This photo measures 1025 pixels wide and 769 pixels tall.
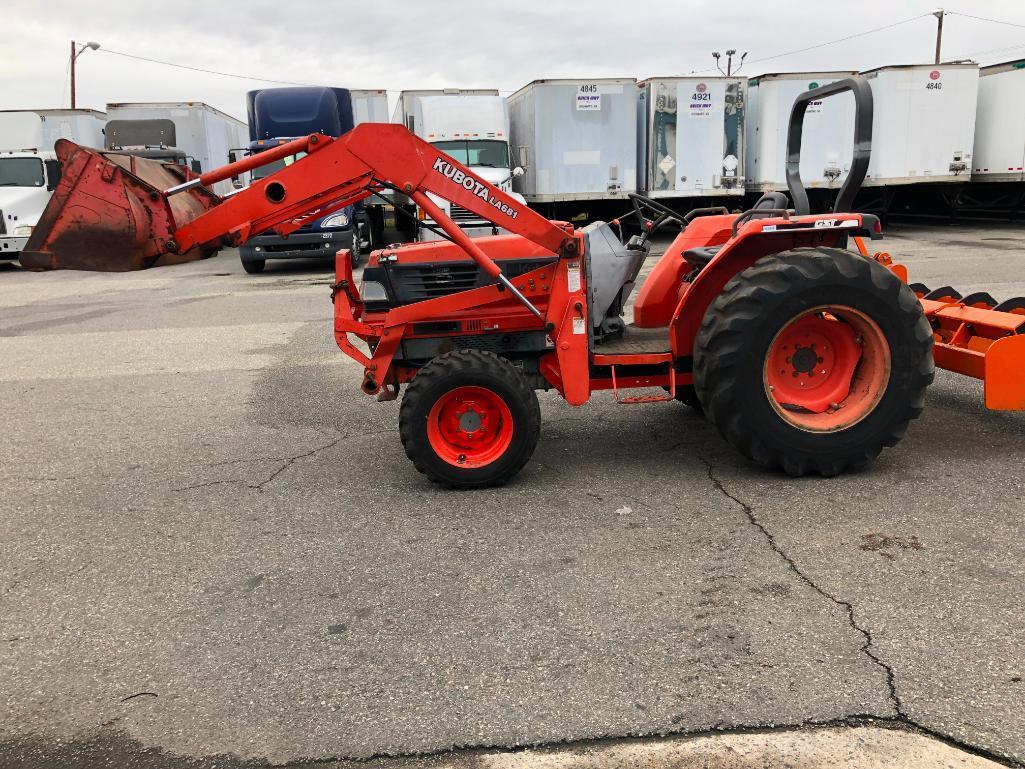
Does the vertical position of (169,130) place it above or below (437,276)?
above

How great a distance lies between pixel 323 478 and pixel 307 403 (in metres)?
1.85

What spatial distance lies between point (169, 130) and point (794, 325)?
2080 cm

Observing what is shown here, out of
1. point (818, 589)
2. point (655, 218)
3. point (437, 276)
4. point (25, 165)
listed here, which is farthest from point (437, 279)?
point (25, 165)

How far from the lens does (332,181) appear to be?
437 cm

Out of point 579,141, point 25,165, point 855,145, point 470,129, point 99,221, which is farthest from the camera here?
point 579,141

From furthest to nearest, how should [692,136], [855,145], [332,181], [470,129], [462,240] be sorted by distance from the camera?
[692,136]
[470,129]
[855,145]
[462,240]
[332,181]

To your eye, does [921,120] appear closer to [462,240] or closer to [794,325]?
[794,325]

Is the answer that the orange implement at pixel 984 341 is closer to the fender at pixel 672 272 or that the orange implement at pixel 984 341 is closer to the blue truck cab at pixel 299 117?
the fender at pixel 672 272

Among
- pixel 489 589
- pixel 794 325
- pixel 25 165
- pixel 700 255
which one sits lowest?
pixel 489 589

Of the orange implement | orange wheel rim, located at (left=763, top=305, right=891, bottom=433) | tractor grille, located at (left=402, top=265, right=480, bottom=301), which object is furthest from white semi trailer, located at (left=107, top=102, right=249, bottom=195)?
orange wheel rim, located at (left=763, top=305, right=891, bottom=433)

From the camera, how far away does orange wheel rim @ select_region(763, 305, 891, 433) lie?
457 cm

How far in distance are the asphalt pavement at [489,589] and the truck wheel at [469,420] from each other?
0.53 feet

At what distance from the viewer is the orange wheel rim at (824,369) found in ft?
15.0

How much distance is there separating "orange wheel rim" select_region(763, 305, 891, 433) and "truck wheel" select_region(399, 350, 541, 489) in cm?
141
